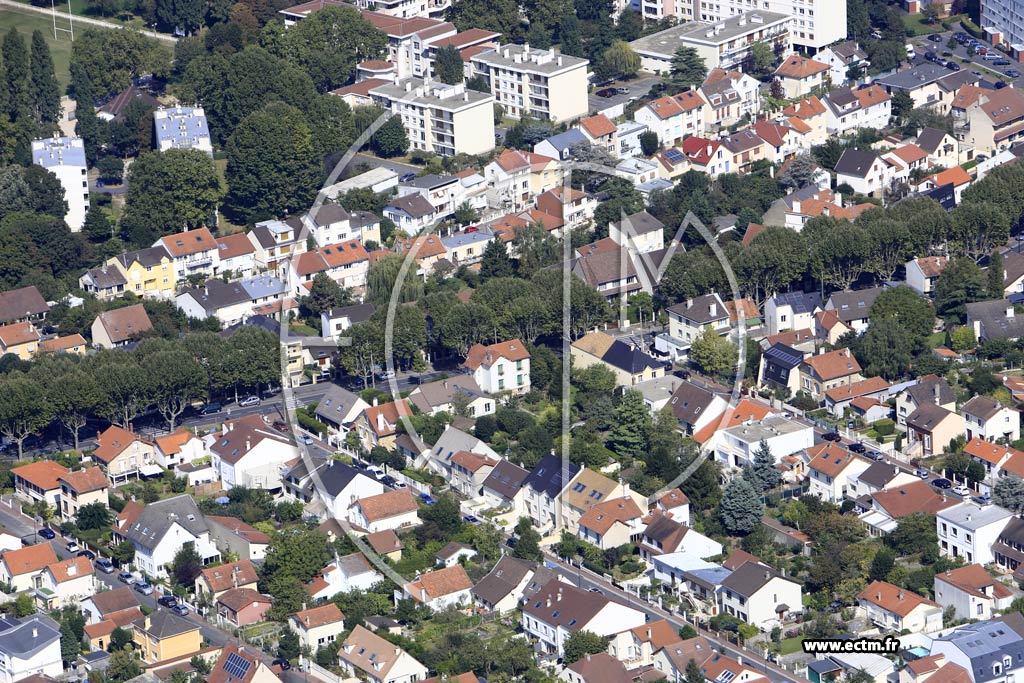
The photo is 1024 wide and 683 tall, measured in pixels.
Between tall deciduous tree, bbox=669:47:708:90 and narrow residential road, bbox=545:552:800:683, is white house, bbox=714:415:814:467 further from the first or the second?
tall deciduous tree, bbox=669:47:708:90

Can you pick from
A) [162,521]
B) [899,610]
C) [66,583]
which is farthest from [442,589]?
[899,610]

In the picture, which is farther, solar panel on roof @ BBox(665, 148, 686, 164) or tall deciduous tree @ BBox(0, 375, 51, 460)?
solar panel on roof @ BBox(665, 148, 686, 164)

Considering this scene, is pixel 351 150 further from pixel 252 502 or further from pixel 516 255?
pixel 252 502

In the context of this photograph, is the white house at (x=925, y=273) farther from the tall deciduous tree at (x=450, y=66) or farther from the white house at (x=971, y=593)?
the tall deciduous tree at (x=450, y=66)

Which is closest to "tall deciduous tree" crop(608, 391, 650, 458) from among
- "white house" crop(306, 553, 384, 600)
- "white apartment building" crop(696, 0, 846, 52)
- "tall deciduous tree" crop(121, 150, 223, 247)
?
"white house" crop(306, 553, 384, 600)

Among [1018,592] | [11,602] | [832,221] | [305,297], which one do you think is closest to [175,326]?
[305,297]

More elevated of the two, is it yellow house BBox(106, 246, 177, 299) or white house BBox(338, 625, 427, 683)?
white house BBox(338, 625, 427, 683)

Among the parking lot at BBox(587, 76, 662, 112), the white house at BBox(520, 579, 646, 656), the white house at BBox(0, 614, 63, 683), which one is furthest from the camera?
the parking lot at BBox(587, 76, 662, 112)

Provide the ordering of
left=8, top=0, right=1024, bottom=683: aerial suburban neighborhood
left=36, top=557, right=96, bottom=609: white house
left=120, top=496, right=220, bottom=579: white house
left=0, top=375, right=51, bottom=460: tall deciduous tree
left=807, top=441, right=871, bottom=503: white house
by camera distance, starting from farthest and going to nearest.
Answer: left=0, top=375, right=51, bottom=460: tall deciduous tree → left=807, top=441, right=871, bottom=503: white house → left=120, top=496, right=220, bottom=579: white house → left=36, top=557, right=96, bottom=609: white house → left=8, top=0, right=1024, bottom=683: aerial suburban neighborhood
